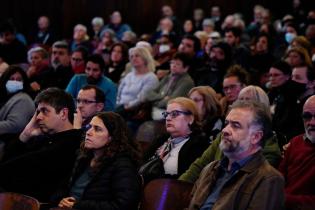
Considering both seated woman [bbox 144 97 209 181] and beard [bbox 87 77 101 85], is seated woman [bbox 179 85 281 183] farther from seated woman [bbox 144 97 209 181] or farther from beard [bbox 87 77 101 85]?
beard [bbox 87 77 101 85]

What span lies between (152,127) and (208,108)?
667 millimetres

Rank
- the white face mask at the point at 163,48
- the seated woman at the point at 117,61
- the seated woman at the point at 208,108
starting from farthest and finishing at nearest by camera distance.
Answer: the white face mask at the point at 163,48, the seated woman at the point at 117,61, the seated woman at the point at 208,108

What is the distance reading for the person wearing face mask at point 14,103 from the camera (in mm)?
4898

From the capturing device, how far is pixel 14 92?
5086 mm

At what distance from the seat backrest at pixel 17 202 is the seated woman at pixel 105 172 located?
0.35 metres

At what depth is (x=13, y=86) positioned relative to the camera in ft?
16.7

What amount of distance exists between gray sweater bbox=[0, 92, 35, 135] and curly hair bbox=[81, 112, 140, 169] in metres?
1.40

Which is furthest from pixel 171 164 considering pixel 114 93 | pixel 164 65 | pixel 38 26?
pixel 38 26

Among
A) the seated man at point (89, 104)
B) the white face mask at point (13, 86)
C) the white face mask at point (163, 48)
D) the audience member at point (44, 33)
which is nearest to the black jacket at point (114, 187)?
the seated man at point (89, 104)

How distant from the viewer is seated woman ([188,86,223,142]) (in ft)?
15.5

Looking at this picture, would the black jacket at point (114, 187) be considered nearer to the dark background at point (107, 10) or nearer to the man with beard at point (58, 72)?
the man with beard at point (58, 72)

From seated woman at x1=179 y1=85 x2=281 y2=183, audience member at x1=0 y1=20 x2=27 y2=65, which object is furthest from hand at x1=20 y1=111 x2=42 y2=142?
audience member at x1=0 y1=20 x2=27 y2=65

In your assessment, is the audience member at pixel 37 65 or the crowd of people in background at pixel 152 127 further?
the audience member at pixel 37 65

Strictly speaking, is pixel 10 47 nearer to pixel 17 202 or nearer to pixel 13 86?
pixel 13 86
